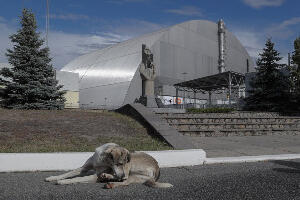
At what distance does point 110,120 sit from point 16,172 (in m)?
6.12

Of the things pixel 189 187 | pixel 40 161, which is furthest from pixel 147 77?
pixel 189 187

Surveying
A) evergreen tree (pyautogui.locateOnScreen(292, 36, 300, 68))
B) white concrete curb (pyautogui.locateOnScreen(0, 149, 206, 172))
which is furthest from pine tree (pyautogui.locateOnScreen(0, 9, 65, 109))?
evergreen tree (pyautogui.locateOnScreen(292, 36, 300, 68))

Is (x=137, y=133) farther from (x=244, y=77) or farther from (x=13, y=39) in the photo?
(x=244, y=77)

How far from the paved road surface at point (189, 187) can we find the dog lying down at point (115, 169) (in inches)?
4.2

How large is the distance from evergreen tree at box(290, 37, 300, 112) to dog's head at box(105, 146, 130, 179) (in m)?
23.2

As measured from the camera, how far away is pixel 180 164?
21.3 ft

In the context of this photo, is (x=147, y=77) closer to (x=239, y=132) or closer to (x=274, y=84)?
(x=239, y=132)

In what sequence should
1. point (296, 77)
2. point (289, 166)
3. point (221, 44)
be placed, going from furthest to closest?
point (221, 44) → point (296, 77) → point (289, 166)

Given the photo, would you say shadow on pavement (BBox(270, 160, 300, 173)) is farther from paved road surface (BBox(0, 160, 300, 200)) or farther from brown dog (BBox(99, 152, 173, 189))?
brown dog (BBox(99, 152, 173, 189))

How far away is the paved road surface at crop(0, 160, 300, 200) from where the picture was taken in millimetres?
3910

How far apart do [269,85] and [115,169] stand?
25.5m

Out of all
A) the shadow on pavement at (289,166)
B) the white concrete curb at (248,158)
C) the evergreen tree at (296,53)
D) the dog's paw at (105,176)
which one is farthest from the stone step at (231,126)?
the evergreen tree at (296,53)

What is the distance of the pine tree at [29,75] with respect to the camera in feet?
60.8

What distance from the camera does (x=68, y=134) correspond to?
8.77 metres
